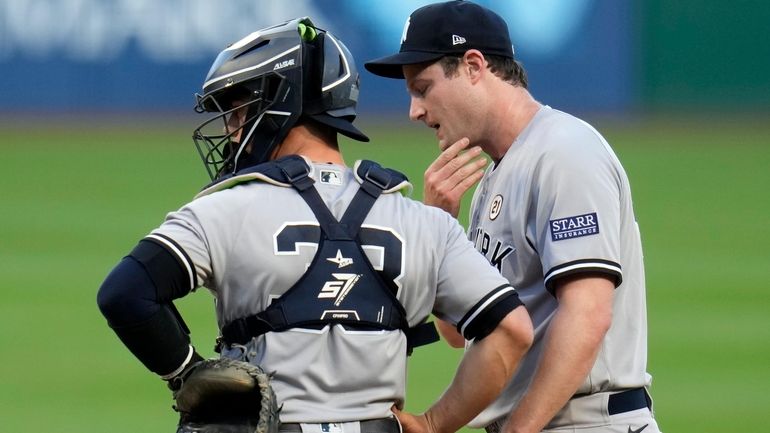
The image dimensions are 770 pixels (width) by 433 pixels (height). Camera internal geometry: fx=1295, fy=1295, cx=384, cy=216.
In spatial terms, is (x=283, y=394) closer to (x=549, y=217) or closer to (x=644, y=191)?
(x=549, y=217)

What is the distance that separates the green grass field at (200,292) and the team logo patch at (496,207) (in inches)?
154

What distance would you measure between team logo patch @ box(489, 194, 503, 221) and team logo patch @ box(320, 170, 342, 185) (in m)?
0.72

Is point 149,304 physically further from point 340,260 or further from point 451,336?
point 451,336

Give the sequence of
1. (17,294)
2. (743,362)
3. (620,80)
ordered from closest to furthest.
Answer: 1. (743,362)
2. (17,294)
3. (620,80)

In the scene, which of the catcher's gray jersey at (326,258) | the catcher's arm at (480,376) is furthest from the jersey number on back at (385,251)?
the catcher's arm at (480,376)

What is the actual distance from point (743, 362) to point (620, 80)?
1219 cm

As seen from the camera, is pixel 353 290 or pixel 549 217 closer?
pixel 353 290

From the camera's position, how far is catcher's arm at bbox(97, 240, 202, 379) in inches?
114

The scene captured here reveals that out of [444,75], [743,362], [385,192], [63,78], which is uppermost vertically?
[63,78]

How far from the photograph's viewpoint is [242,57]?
10.7 ft

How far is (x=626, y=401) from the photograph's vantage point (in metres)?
3.67

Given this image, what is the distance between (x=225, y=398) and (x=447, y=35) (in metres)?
1.40

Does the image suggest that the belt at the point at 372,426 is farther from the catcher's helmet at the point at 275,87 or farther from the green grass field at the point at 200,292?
the green grass field at the point at 200,292

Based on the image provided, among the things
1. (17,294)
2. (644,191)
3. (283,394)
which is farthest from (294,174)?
(644,191)
